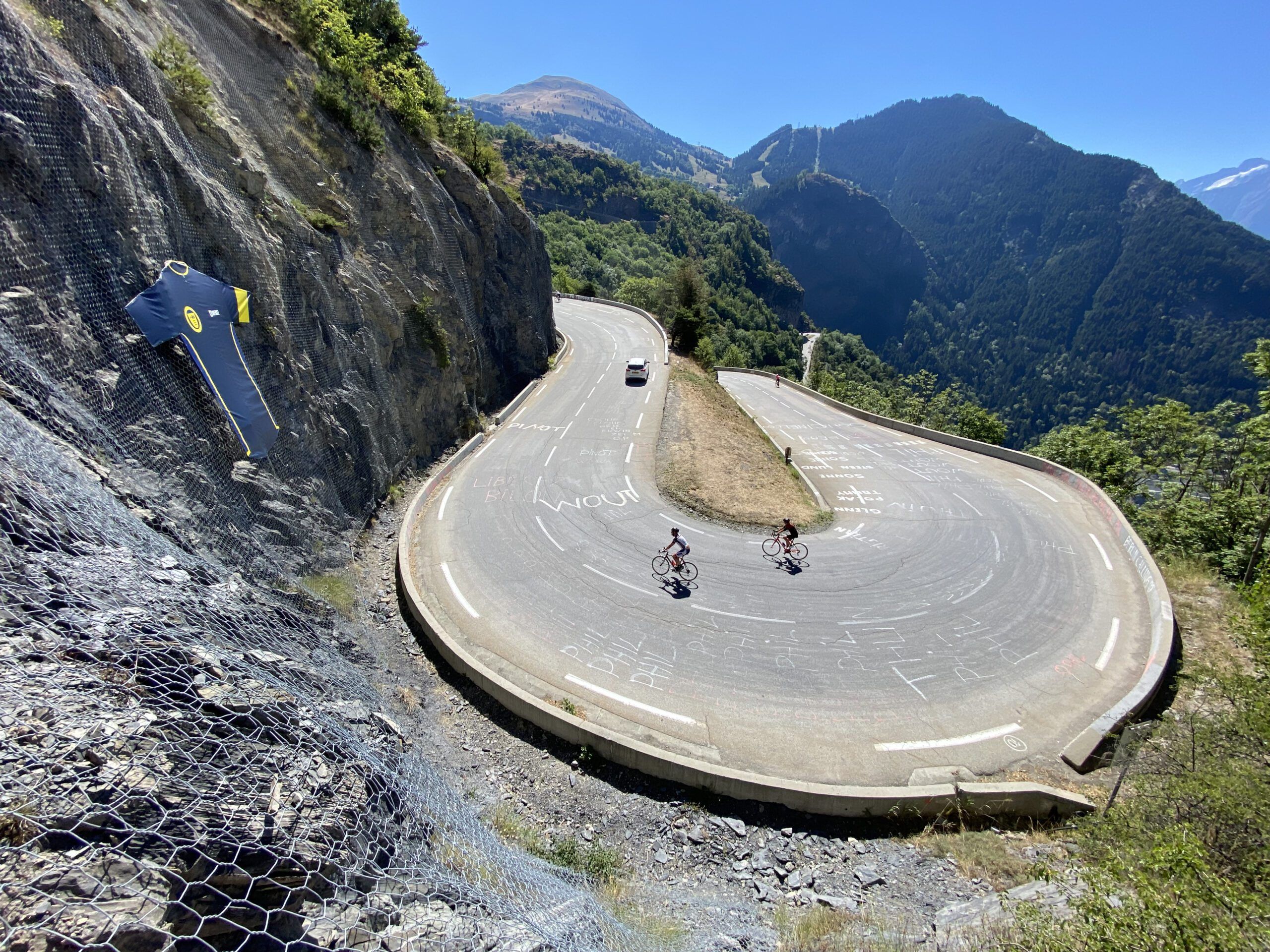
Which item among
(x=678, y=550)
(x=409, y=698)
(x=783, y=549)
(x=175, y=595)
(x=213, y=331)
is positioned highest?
(x=213, y=331)

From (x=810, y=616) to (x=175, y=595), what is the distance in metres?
11.4

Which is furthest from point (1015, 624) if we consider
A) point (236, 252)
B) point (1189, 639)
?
point (236, 252)

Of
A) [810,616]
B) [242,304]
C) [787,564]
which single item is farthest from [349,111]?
[810,616]

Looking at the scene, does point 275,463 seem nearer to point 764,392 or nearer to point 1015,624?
point 1015,624

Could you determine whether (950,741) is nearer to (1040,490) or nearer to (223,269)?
(1040,490)

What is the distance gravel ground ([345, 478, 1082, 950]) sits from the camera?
673 centimetres

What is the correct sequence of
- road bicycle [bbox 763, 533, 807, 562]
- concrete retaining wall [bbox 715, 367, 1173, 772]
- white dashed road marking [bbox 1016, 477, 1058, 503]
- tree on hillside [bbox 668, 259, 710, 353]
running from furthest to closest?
tree on hillside [bbox 668, 259, 710, 353], white dashed road marking [bbox 1016, 477, 1058, 503], road bicycle [bbox 763, 533, 807, 562], concrete retaining wall [bbox 715, 367, 1173, 772]

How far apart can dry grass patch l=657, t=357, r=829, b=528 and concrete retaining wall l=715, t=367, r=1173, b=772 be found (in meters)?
8.34

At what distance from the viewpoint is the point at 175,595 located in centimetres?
626

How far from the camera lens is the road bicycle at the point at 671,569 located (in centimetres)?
1343

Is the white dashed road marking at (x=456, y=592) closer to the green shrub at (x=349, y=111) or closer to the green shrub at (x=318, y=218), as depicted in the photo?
the green shrub at (x=318, y=218)

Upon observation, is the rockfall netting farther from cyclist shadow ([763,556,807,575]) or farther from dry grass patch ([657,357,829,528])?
dry grass patch ([657,357,829,528])

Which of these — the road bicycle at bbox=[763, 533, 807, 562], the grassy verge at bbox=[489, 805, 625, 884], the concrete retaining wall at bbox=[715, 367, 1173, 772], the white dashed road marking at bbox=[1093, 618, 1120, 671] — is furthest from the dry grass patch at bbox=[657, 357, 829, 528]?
the grassy verge at bbox=[489, 805, 625, 884]

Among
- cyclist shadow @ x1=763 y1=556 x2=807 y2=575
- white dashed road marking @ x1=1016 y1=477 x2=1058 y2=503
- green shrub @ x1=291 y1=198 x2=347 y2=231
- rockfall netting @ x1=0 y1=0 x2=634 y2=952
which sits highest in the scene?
green shrub @ x1=291 y1=198 x2=347 y2=231
